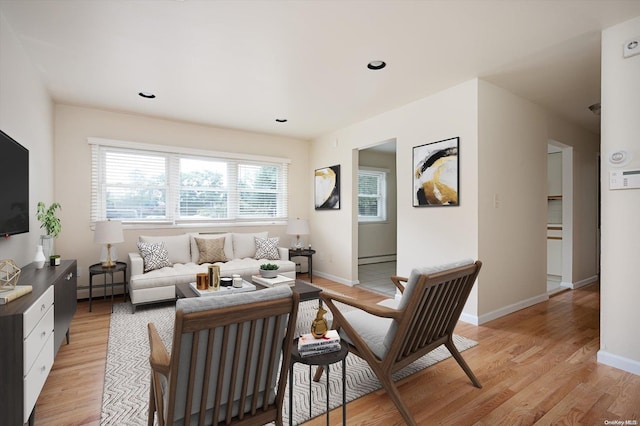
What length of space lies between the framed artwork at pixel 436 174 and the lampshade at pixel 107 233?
3775mm

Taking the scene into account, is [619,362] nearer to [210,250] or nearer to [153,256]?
[210,250]

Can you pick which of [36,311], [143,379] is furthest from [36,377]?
[143,379]

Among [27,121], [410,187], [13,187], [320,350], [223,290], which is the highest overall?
[27,121]

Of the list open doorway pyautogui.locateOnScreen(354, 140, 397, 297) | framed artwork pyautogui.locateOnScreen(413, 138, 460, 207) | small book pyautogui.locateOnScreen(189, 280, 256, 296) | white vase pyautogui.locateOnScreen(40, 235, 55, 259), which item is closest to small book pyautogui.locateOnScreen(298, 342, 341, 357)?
small book pyautogui.locateOnScreen(189, 280, 256, 296)

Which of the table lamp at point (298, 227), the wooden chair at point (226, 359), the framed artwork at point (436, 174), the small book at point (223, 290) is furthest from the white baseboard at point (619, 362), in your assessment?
the table lamp at point (298, 227)

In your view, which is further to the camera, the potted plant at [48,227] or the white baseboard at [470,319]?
the white baseboard at [470,319]

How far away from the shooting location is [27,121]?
3.02 meters

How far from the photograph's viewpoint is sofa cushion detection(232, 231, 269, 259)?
512 cm

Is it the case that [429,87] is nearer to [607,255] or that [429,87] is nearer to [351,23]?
[351,23]

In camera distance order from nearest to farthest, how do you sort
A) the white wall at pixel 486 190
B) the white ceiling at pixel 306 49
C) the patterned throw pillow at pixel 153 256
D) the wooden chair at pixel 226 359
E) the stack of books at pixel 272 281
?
1. the wooden chair at pixel 226 359
2. the white ceiling at pixel 306 49
3. the stack of books at pixel 272 281
4. the white wall at pixel 486 190
5. the patterned throw pillow at pixel 153 256

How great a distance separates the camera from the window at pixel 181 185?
4.59m

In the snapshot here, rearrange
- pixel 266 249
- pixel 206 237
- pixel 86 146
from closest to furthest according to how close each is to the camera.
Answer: pixel 86 146 < pixel 206 237 < pixel 266 249

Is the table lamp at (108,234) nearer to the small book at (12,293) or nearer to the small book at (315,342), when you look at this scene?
the small book at (12,293)

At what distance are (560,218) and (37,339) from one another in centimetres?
688
